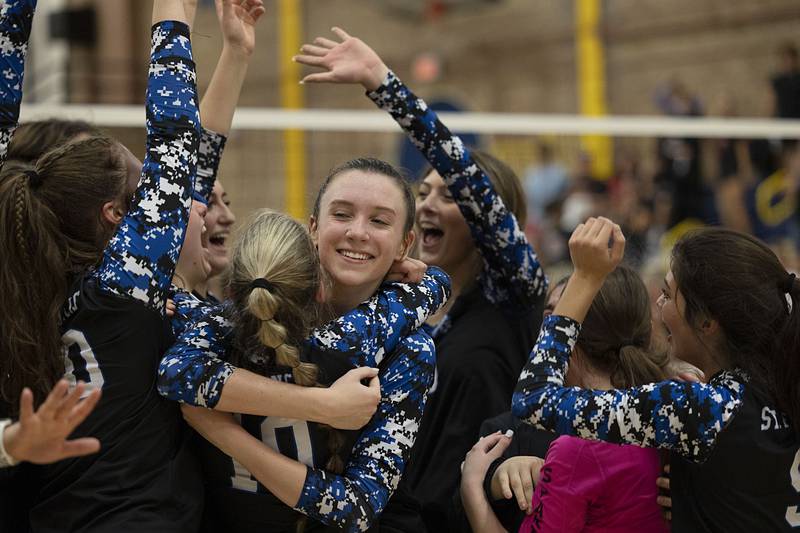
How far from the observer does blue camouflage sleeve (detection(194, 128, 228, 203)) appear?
2721 mm

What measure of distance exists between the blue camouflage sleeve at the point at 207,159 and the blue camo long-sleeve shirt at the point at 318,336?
45cm

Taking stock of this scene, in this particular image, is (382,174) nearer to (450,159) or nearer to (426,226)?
(450,159)

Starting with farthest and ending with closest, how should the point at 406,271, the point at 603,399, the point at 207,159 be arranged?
the point at 207,159, the point at 406,271, the point at 603,399

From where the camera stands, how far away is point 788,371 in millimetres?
2115

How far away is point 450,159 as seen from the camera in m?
2.92

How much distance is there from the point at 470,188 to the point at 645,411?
1.05m

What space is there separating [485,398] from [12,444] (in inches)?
57.7

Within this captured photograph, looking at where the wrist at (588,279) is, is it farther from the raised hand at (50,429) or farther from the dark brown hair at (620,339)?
the raised hand at (50,429)

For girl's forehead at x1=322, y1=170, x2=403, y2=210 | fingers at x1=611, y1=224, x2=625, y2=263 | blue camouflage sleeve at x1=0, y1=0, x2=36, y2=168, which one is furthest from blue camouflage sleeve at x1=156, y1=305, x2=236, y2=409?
fingers at x1=611, y1=224, x2=625, y2=263

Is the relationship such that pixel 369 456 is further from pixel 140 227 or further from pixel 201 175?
pixel 201 175

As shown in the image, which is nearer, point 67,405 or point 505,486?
point 67,405

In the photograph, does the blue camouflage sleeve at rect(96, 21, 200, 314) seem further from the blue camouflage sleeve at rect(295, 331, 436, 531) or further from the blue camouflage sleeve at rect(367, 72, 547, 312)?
the blue camouflage sleeve at rect(367, 72, 547, 312)

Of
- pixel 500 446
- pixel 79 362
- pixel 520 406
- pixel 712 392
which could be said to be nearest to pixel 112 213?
pixel 79 362

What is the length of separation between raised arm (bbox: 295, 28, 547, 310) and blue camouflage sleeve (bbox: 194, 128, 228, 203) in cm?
31
